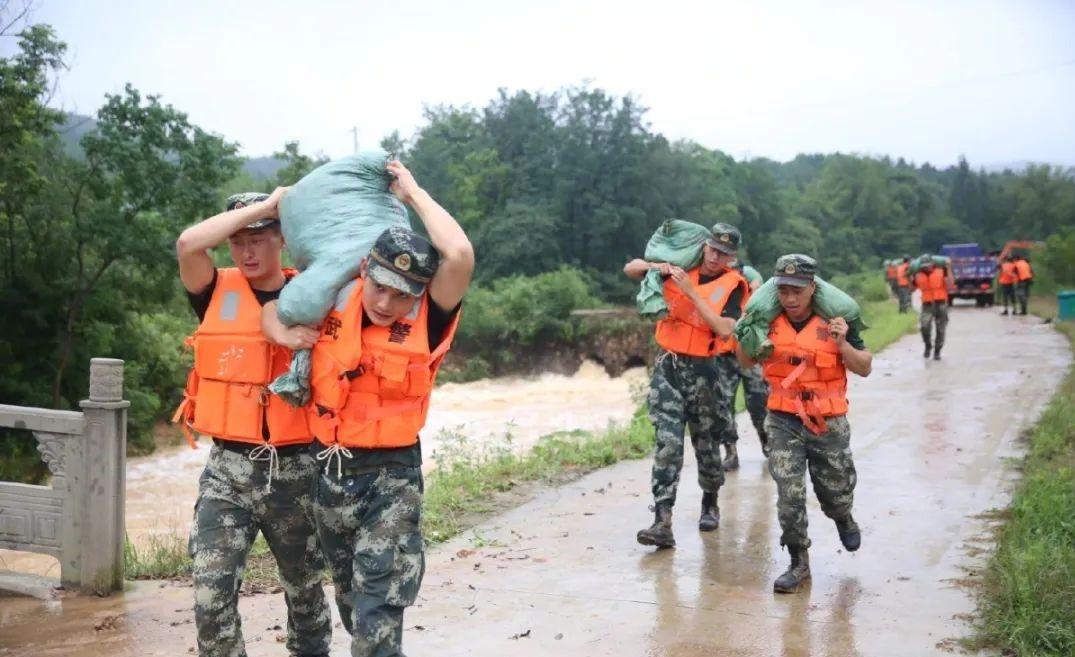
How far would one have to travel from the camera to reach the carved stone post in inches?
232

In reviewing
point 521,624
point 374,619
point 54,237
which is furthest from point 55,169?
point 374,619

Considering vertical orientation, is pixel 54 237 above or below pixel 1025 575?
above

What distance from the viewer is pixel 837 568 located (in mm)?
6523

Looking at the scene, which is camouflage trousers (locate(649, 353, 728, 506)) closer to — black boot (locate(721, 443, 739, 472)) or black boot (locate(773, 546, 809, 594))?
black boot (locate(773, 546, 809, 594))

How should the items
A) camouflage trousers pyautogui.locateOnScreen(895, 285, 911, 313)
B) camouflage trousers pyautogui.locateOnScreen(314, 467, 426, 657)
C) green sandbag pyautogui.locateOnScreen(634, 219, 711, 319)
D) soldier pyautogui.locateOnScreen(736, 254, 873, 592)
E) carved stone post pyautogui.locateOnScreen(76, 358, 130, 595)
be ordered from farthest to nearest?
camouflage trousers pyautogui.locateOnScreen(895, 285, 911, 313) < green sandbag pyautogui.locateOnScreen(634, 219, 711, 319) < soldier pyautogui.locateOnScreen(736, 254, 873, 592) < carved stone post pyautogui.locateOnScreen(76, 358, 130, 595) < camouflage trousers pyautogui.locateOnScreen(314, 467, 426, 657)

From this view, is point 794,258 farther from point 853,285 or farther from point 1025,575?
point 853,285

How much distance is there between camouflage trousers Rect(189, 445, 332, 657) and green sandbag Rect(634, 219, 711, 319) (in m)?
3.23

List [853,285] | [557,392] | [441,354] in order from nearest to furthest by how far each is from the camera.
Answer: [441,354] → [557,392] → [853,285]

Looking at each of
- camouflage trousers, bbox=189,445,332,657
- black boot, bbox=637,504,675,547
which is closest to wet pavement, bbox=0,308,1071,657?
black boot, bbox=637,504,675,547

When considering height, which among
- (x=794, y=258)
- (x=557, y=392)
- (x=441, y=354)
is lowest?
(x=557, y=392)

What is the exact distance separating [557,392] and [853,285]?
12526mm

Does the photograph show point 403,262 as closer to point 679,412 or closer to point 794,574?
point 794,574

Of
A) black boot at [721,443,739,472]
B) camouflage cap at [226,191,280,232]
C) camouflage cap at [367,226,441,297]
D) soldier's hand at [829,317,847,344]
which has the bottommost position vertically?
black boot at [721,443,739,472]

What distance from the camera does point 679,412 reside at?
274 inches
